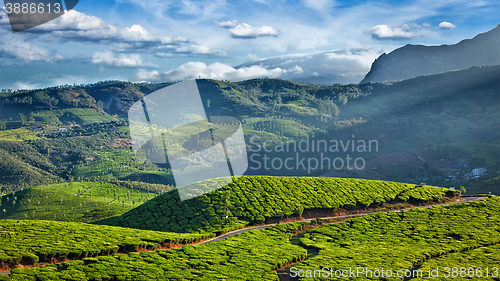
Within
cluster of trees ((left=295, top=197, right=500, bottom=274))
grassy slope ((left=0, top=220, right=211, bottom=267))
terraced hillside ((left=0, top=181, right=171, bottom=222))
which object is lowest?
terraced hillside ((left=0, top=181, right=171, bottom=222))

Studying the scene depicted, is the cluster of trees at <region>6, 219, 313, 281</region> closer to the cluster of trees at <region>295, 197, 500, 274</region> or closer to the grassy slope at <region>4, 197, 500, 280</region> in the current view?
the grassy slope at <region>4, 197, 500, 280</region>

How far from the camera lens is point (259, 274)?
141 ft

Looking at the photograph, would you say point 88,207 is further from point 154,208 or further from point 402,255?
point 402,255

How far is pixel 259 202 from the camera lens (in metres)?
73.1

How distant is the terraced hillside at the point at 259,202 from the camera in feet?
219

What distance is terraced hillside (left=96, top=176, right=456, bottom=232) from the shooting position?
66750 mm

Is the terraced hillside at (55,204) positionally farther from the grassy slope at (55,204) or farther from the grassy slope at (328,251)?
the grassy slope at (328,251)

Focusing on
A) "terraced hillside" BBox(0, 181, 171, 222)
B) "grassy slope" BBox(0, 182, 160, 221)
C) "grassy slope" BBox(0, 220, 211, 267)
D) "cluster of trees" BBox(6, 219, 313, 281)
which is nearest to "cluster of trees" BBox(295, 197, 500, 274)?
"cluster of trees" BBox(6, 219, 313, 281)

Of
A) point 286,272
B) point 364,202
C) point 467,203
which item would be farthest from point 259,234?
point 467,203

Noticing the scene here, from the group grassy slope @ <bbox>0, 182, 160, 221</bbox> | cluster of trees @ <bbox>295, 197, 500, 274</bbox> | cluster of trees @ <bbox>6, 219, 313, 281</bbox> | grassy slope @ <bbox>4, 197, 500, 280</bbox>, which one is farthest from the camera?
grassy slope @ <bbox>0, 182, 160, 221</bbox>

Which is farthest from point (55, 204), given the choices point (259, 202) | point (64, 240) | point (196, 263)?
point (196, 263)

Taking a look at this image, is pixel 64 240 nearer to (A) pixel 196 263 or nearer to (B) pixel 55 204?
(A) pixel 196 263

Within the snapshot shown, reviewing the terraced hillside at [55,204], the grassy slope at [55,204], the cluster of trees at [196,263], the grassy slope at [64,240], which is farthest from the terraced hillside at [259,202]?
the grassy slope at [55,204]

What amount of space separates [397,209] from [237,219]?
1469 inches
